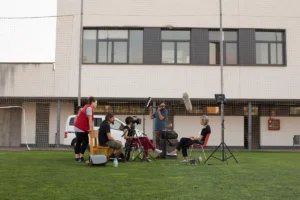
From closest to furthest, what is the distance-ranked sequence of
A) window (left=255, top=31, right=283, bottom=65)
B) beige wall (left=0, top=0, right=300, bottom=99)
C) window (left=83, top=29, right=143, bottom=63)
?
beige wall (left=0, top=0, right=300, bottom=99)
window (left=83, top=29, right=143, bottom=63)
window (left=255, top=31, right=283, bottom=65)

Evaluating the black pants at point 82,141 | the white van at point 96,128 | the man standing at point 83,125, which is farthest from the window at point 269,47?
the black pants at point 82,141

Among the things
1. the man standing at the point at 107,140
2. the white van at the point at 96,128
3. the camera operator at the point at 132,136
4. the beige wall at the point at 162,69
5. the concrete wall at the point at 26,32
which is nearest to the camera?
the man standing at the point at 107,140

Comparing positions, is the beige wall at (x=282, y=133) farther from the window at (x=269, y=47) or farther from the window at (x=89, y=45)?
the window at (x=89, y=45)

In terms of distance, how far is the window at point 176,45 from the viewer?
66.5ft

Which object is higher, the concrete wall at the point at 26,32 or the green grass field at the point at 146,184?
the concrete wall at the point at 26,32

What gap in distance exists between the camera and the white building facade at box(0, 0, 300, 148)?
784 inches

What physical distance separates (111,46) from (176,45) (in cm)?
305

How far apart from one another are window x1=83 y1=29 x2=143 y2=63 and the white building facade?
1.8 inches

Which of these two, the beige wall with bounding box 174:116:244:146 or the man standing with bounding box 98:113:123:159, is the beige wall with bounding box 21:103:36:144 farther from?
the man standing with bounding box 98:113:123:159

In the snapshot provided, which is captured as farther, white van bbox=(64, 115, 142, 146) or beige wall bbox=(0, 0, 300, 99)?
beige wall bbox=(0, 0, 300, 99)

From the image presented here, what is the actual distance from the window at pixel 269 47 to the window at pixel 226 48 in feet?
3.56

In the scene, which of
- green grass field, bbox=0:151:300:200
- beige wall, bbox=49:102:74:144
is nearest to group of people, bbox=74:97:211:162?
green grass field, bbox=0:151:300:200

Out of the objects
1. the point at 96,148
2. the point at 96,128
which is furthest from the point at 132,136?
the point at 96,128

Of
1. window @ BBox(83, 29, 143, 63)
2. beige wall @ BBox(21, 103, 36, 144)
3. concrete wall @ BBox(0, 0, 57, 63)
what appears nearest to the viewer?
concrete wall @ BBox(0, 0, 57, 63)
